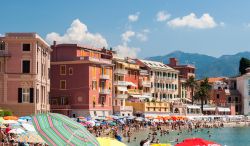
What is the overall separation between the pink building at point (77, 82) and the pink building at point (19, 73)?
1683cm

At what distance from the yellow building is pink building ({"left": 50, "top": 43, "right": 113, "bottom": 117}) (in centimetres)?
1028

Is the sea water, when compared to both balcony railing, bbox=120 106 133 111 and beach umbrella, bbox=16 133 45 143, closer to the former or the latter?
balcony railing, bbox=120 106 133 111

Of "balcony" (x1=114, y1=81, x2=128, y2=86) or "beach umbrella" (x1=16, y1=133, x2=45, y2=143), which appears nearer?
"beach umbrella" (x1=16, y1=133, x2=45, y2=143)

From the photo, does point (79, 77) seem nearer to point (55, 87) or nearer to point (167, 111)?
point (55, 87)

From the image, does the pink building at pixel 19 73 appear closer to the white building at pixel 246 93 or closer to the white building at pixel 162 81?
the white building at pixel 162 81

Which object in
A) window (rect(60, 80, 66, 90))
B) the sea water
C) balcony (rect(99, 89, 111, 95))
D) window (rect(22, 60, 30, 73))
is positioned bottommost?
the sea water

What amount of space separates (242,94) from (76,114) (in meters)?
68.4

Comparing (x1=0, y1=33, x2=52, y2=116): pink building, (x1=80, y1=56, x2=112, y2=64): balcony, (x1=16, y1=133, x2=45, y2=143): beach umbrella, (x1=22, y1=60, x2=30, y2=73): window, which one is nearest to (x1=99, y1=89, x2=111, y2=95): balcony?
(x1=80, y1=56, x2=112, y2=64): balcony

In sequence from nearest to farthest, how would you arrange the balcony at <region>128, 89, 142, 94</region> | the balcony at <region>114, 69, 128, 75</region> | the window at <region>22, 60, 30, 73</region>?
the window at <region>22, 60, 30, 73</region>
the balcony at <region>114, 69, 128, 75</region>
the balcony at <region>128, 89, 142, 94</region>

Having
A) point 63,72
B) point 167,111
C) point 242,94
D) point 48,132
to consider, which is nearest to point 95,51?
point 63,72

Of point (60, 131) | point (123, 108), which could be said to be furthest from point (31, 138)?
point (123, 108)

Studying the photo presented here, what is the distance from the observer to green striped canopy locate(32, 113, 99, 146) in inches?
486

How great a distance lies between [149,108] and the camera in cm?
8819

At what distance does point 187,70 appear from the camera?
12275 cm
